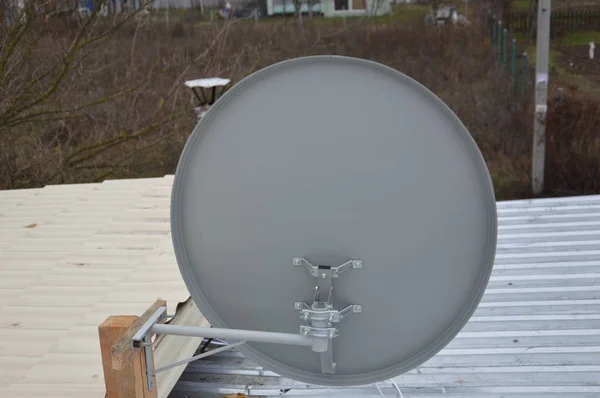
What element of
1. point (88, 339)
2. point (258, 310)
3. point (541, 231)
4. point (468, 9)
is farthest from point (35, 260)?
point (468, 9)

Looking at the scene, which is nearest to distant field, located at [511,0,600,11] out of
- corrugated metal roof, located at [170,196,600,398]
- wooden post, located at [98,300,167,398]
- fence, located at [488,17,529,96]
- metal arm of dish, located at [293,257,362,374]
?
fence, located at [488,17,529,96]

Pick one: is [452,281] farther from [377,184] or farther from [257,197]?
[257,197]

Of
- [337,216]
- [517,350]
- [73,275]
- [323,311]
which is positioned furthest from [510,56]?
[323,311]

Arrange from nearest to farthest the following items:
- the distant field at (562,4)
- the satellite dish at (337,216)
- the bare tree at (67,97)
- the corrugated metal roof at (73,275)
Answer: the satellite dish at (337,216), the corrugated metal roof at (73,275), the bare tree at (67,97), the distant field at (562,4)

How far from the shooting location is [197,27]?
12.9 metres

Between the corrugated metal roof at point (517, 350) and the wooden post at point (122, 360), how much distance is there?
0.73 m

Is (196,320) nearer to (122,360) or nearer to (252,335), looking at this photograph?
(122,360)

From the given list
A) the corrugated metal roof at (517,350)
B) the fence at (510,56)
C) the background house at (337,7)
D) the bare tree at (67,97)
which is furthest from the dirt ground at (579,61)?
the corrugated metal roof at (517,350)

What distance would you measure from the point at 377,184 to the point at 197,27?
11648 millimetres

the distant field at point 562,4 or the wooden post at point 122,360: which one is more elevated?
the distant field at point 562,4

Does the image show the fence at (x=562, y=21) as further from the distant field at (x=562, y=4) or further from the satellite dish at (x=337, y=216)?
the satellite dish at (x=337, y=216)

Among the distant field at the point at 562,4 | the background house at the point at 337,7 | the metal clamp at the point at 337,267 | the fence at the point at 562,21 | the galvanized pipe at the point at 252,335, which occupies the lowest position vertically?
the galvanized pipe at the point at 252,335

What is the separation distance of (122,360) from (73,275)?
6.30 feet

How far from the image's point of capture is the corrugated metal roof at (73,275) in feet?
8.74
